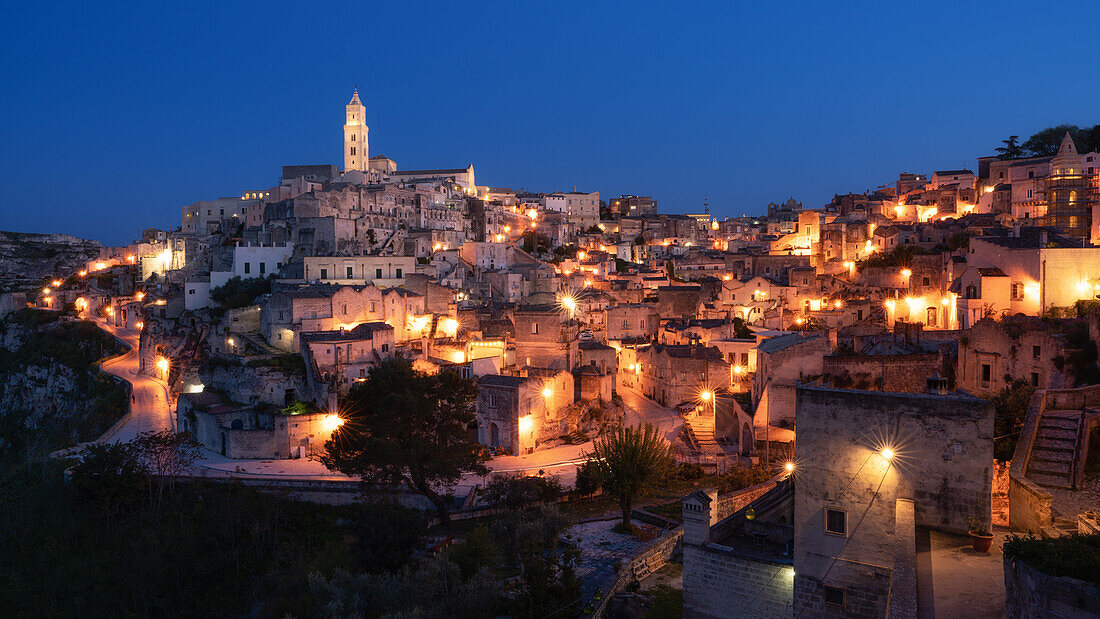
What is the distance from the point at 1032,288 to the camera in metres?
Answer: 23.9

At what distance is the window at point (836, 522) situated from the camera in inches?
461

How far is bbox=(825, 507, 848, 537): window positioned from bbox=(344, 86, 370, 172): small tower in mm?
74938

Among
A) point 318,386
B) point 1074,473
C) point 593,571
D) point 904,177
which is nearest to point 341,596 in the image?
point 593,571

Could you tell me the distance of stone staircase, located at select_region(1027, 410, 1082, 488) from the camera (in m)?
13.8

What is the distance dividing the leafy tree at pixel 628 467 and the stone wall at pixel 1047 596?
12886 mm

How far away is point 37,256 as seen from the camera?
3017 inches

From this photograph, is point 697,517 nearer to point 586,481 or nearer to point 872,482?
point 872,482

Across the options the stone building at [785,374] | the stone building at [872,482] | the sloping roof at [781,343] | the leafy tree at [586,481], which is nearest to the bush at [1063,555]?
the stone building at [872,482]

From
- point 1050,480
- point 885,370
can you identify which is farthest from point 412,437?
point 1050,480

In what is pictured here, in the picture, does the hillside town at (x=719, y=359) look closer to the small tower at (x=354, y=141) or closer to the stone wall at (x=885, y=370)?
the stone wall at (x=885, y=370)

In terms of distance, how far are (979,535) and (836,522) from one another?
7.08 feet

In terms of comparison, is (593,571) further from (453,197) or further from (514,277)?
(453,197)

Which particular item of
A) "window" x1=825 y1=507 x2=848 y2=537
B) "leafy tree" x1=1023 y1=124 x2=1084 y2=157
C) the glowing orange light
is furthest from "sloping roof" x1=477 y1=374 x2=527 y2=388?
"leafy tree" x1=1023 y1=124 x2=1084 y2=157

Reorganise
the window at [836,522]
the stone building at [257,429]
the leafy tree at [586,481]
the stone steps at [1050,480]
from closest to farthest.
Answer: the window at [836,522] < the stone steps at [1050,480] < the leafy tree at [586,481] < the stone building at [257,429]
